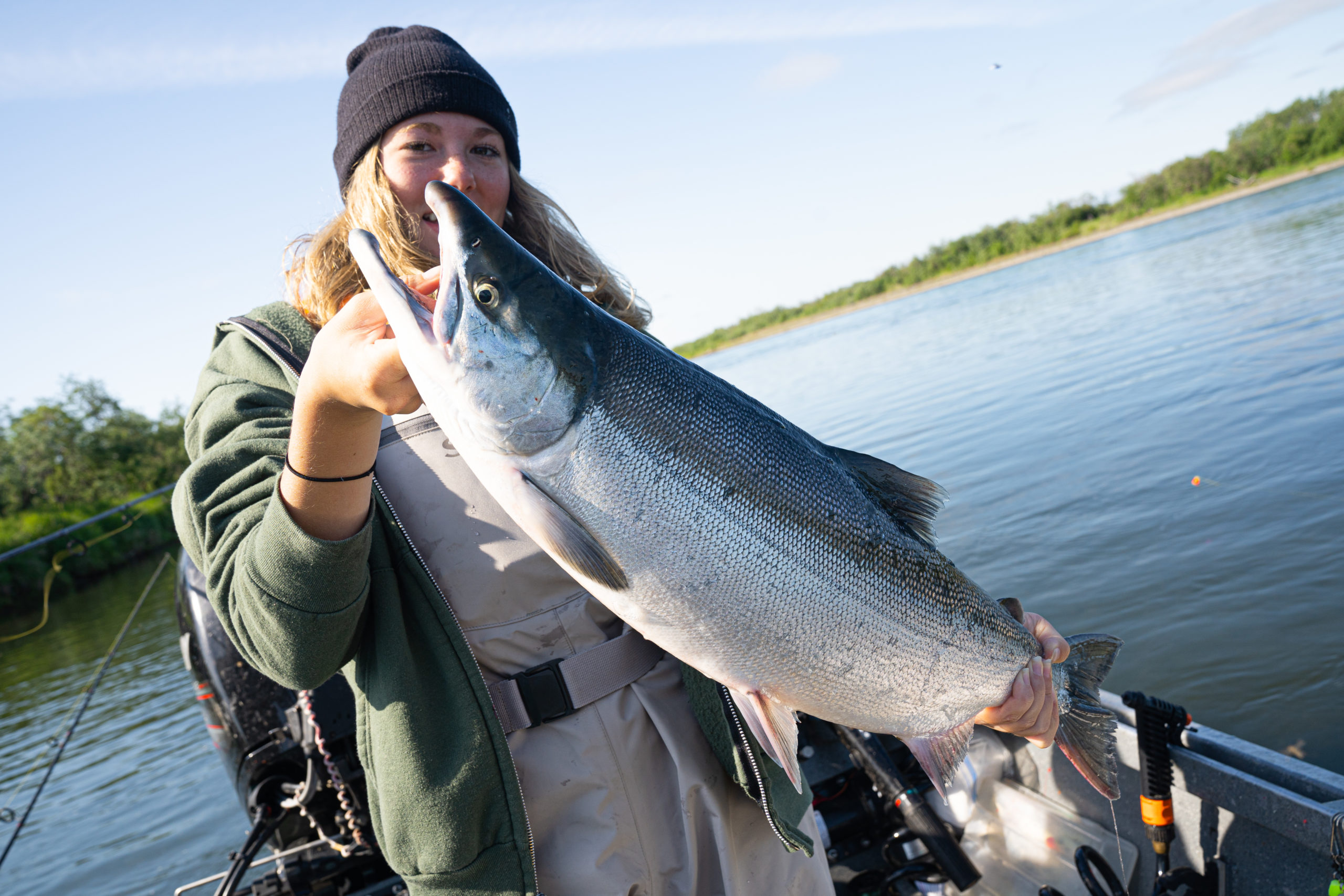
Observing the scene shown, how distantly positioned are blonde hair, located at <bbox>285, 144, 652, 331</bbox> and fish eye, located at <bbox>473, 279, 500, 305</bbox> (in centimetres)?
51

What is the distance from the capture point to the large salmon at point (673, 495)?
1592 mm

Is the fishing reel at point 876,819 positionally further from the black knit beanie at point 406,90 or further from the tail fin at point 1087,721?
the black knit beanie at point 406,90

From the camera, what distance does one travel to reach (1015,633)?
2094 millimetres

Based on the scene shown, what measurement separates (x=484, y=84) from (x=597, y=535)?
167 cm

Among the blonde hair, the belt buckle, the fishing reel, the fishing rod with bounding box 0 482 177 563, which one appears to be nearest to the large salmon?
the belt buckle

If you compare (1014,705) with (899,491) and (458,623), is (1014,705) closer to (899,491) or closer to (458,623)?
(899,491)

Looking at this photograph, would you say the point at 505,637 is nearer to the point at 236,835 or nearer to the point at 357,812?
the point at 357,812

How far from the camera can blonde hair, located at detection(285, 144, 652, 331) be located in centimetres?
213

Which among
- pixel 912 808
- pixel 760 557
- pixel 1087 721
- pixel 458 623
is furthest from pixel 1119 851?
pixel 458 623

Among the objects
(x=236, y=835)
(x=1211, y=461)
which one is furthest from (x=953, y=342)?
(x=236, y=835)

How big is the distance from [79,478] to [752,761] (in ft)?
189

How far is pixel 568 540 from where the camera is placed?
5.08 ft

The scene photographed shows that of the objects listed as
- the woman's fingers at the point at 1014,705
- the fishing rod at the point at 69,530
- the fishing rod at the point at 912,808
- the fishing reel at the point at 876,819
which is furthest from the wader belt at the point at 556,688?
the fishing rod at the point at 69,530

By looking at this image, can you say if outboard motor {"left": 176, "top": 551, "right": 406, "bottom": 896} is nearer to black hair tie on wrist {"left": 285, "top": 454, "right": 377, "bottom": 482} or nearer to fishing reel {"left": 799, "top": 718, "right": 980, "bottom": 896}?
fishing reel {"left": 799, "top": 718, "right": 980, "bottom": 896}
